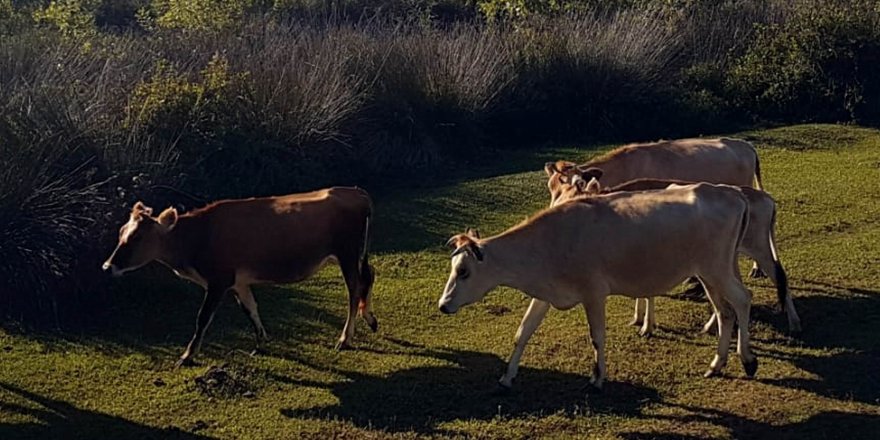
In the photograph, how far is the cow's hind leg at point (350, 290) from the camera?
11.1 m

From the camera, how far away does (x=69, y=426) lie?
955cm

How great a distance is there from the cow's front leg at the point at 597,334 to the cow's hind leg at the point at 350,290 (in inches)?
91.5

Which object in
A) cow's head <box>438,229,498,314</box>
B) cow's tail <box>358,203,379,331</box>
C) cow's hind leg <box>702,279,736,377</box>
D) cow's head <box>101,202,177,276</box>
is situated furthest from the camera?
cow's tail <box>358,203,379,331</box>

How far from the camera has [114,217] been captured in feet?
42.8

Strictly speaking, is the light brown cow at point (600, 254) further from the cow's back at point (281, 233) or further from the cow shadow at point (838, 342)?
the cow's back at point (281, 233)

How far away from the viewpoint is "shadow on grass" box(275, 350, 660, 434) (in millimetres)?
9531

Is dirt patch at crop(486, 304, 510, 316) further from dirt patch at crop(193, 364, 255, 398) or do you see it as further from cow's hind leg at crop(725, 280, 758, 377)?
dirt patch at crop(193, 364, 255, 398)

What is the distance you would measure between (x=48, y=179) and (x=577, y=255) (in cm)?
614

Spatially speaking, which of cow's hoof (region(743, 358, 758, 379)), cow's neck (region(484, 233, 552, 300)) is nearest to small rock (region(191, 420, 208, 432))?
cow's neck (region(484, 233, 552, 300))

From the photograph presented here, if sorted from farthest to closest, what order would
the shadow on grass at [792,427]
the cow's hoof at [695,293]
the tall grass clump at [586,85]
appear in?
the tall grass clump at [586,85] < the cow's hoof at [695,293] < the shadow on grass at [792,427]

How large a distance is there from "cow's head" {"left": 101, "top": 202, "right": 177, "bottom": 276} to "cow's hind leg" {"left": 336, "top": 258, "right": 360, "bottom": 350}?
1.60m

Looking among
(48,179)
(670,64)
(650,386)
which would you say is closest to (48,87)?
(48,179)

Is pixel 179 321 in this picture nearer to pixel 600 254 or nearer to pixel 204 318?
pixel 204 318

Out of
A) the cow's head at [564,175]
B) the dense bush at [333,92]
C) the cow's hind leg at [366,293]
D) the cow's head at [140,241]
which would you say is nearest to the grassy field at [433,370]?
the cow's hind leg at [366,293]
